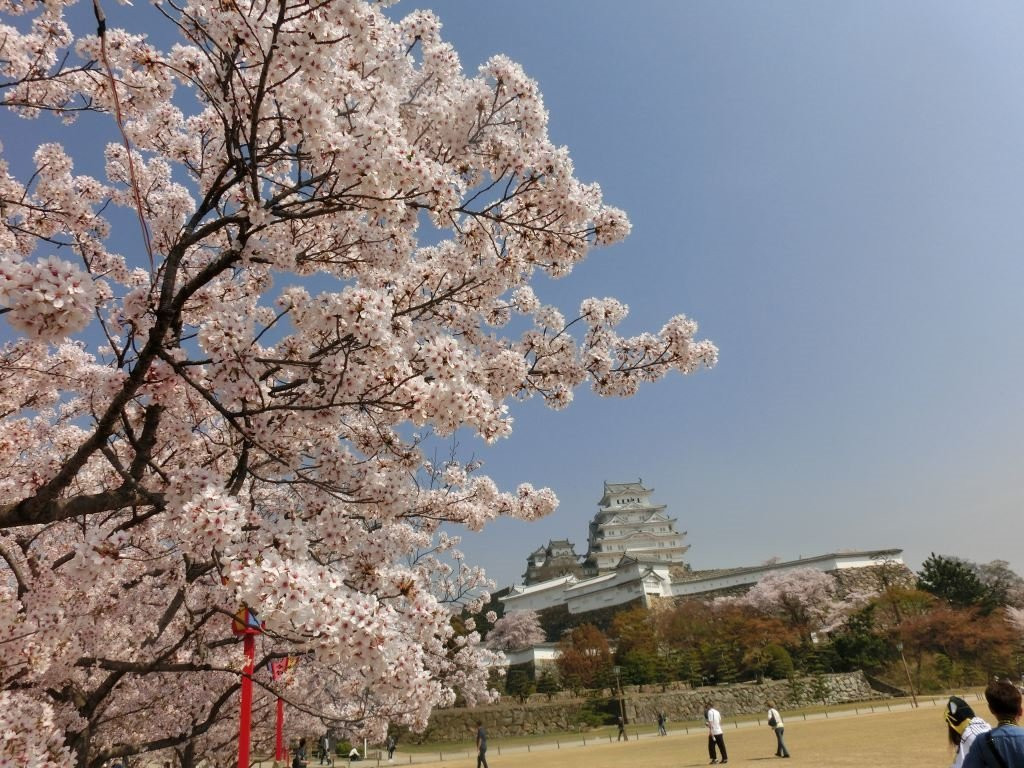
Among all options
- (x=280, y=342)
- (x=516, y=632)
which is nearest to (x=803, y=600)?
(x=516, y=632)

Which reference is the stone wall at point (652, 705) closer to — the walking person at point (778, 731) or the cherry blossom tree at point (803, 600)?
the cherry blossom tree at point (803, 600)

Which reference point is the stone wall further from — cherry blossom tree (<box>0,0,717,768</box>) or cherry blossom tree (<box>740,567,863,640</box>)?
cherry blossom tree (<box>0,0,717,768</box>)

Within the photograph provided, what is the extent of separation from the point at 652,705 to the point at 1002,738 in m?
35.5

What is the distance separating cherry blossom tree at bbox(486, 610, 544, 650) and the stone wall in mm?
14137

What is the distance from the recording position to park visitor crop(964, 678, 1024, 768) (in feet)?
11.7

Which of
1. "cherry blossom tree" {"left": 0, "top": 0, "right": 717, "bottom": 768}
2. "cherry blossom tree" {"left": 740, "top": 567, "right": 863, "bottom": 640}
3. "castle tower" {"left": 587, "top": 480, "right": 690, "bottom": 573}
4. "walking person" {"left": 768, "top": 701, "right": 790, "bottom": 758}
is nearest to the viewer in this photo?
"cherry blossom tree" {"left": 0, "top": 0, "right": 717, "bottom": 768}

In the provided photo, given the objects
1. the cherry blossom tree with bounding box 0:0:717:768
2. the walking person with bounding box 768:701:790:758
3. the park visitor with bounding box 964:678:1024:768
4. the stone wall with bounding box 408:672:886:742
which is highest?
the cherry blossom tree with bounding box 0:0:717:768

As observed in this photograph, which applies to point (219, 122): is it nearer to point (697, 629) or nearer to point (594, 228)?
point (594, 228)

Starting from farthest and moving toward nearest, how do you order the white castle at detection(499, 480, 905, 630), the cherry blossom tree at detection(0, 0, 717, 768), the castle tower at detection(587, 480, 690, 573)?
1. the castle tower at detection(587, 480, 690, 573)
2. the white castle at detection(499, 480, 905, 630)
3. the cherry blossom tree at detection(0, 0, 717, 768)

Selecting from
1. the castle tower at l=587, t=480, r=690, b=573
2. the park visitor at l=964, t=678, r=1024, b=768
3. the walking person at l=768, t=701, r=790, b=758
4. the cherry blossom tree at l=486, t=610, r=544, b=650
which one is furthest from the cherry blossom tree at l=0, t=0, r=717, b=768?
the castle tower at l=587, t=480, r=690, b=573

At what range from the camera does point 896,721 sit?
2095cm

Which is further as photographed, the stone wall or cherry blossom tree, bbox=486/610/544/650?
cherry blossom tree, bbox=486/610/544/650

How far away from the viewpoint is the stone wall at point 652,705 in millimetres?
34906

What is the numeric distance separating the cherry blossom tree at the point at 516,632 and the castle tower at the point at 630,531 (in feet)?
46.3
